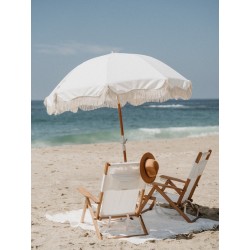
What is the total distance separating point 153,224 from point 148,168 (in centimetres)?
99

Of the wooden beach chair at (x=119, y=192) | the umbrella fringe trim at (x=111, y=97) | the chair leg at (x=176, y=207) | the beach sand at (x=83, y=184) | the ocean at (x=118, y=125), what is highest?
the umbrella fringe trim at (x=111, y=97)

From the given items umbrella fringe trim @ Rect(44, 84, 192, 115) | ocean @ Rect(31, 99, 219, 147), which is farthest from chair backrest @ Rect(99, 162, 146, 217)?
ocean @ Rect(31, 99, 219, 147)

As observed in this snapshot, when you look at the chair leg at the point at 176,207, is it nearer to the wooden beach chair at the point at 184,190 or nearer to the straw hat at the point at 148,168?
the wooden beach chair at the point at 184,190

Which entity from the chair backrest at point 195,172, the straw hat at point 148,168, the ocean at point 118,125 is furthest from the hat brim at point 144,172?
the ocean at point 118,125

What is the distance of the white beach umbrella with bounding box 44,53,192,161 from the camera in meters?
5.05

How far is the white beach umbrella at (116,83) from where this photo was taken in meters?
5.05

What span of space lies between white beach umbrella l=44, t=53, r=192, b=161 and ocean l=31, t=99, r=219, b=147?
16983 mm

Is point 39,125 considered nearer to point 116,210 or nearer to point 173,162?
point 173,162

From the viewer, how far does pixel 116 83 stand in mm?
5035

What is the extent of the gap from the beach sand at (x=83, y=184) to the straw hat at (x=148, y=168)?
0.69 m

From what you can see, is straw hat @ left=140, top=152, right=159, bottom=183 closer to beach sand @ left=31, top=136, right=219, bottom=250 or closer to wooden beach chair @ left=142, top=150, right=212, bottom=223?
wooden beach chair @ left=142, top=150, right=212, bottom=223

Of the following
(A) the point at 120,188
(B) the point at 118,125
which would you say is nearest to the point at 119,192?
(A) the point at 120,188

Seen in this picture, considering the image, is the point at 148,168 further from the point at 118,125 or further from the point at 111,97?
the point at 118,125
